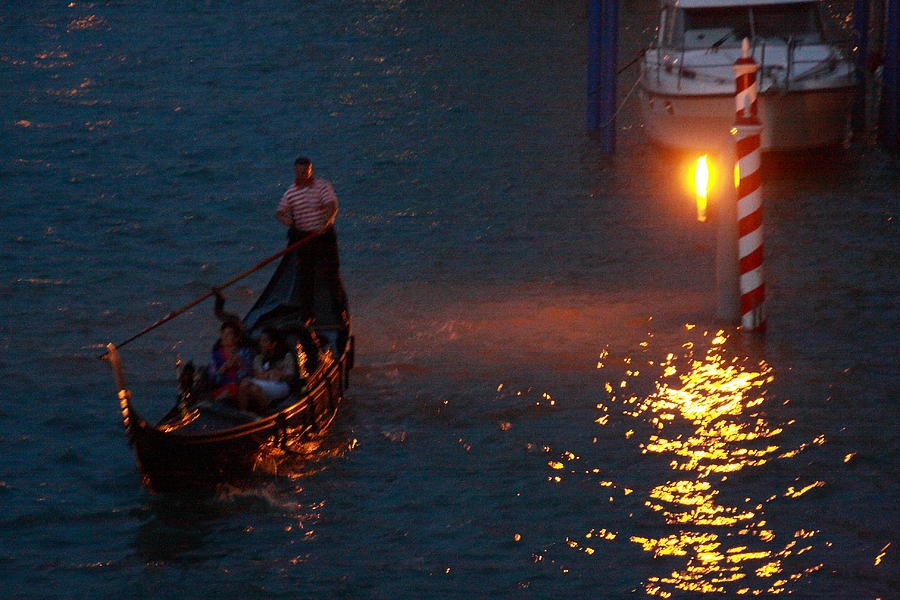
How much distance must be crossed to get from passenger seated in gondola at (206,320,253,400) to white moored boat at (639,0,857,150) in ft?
26.4

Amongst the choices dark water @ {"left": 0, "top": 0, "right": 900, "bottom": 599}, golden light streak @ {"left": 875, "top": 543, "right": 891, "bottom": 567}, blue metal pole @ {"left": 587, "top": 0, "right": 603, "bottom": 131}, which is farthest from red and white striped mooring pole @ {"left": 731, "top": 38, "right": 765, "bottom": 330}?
blue metal pole @ {"left": 587, "top": 0, "right": 603, "bottom": 131}

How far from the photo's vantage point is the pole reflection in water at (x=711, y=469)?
730 cm

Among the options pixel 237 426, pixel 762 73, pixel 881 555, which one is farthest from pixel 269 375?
pixel 762 73

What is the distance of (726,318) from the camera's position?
11.1 m

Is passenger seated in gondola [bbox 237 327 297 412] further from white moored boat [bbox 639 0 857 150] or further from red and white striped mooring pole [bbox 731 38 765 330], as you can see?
white moored boat [bbox 639 0 857 150]

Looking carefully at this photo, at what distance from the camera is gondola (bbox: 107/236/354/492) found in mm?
7891

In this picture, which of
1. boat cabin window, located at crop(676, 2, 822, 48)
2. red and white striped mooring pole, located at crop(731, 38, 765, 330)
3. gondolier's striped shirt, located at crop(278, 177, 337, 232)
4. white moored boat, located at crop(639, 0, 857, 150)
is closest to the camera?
red and white striped mooring pole, located at crop(731, 38, 765, 330)

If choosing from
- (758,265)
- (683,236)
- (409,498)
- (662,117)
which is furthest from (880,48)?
(409,498)

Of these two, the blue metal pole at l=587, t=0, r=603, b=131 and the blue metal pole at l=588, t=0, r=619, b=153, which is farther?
the blue metal pole at l=587, t=0, r=603, b=131

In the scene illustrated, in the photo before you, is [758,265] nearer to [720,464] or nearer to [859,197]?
[720,464]

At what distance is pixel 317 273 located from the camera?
1040 cm

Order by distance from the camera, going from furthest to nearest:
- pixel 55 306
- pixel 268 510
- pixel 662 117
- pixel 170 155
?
pixel 170 155
pixel 662 117
pixel 55 306
pixel 268 510

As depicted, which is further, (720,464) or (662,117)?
(662,117)

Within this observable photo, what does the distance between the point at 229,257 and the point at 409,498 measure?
6.91 meters
